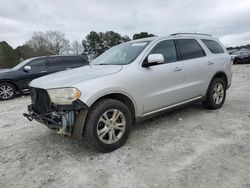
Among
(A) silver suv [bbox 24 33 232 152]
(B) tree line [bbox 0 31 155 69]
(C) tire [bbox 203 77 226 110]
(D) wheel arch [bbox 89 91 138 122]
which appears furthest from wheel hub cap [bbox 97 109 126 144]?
(B) tree line [bbox 0 31 155 69]

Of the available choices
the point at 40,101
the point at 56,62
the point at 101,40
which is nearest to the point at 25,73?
the point at 56,62

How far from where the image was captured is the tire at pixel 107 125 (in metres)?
3.07

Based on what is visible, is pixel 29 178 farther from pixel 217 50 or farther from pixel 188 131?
pixel 217 50

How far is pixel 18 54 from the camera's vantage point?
48750mm

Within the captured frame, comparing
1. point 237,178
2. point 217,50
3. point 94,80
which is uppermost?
point 217,50

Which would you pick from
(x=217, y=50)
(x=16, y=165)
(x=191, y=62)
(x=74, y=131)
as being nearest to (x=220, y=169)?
(x=74, y=131)

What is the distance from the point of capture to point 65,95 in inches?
117

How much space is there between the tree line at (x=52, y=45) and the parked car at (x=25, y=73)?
35.0 metres

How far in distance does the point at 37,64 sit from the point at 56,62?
2.46 ft

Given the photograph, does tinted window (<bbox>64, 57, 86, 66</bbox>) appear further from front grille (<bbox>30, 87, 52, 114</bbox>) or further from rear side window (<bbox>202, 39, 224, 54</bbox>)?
front grille (<bbox>30, 87, 52, 114</bbox>)

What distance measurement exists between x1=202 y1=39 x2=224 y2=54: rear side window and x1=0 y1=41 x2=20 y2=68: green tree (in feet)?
155

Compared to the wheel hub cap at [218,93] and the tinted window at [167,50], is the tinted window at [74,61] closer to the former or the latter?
the tinted window at [167,50]

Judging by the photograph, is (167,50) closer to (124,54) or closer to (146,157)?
(124,54)

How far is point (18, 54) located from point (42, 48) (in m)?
5.18
